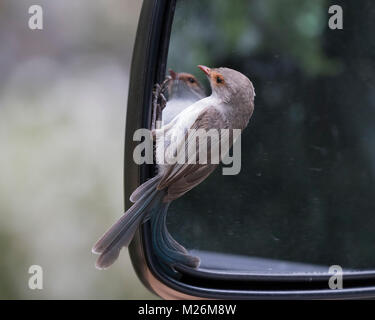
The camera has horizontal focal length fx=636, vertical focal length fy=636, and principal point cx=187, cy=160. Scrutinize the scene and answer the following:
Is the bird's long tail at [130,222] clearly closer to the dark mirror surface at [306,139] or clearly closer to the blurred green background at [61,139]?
the dark mirror surface at [306,139]

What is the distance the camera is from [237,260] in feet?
6.70

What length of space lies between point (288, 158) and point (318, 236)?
0.27 m

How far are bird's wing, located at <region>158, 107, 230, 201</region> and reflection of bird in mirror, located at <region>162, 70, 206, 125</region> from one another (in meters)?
0.06

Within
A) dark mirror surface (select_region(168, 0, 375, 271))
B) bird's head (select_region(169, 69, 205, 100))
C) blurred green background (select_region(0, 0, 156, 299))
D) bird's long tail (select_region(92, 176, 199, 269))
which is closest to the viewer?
bird's long tail (select_region(92, 176, 199, 269))

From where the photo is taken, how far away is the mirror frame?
174 cm

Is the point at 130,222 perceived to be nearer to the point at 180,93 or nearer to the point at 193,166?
the point at 193,166

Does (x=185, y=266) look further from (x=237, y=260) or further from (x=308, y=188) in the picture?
(x=308, y=188)

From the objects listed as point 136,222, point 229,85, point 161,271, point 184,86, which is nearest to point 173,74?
point 184,86

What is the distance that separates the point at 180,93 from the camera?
5.78 feet

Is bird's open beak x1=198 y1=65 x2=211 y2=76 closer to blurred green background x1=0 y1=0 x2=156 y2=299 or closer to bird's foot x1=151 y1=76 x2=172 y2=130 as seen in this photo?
bird's foot x1=151 y1=76 x2=172 y2=130

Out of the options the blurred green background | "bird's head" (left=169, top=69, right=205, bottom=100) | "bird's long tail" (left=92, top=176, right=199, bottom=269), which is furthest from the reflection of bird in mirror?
the blurred green background

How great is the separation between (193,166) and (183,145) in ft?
0.25

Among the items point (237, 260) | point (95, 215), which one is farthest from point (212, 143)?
point (95, 215)

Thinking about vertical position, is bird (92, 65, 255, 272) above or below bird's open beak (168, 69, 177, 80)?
below
